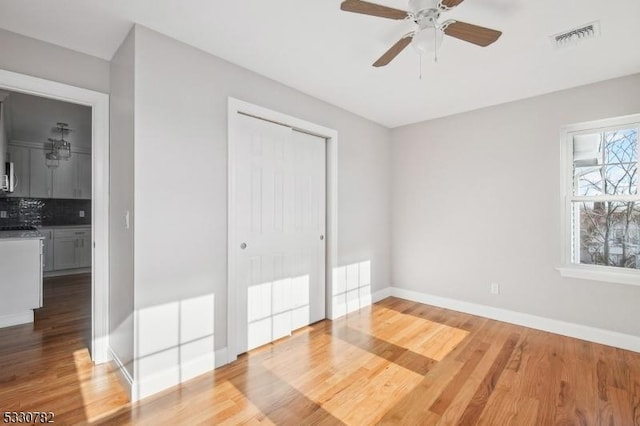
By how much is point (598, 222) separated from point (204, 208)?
3897 mm

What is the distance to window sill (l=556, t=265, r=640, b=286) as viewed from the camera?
2872 mm

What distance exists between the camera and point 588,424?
1890 mm

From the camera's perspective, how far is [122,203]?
2.37 meters

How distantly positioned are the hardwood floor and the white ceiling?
2582mm

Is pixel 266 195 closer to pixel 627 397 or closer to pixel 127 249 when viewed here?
pixel 127 249

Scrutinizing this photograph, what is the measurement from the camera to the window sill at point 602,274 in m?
2.87

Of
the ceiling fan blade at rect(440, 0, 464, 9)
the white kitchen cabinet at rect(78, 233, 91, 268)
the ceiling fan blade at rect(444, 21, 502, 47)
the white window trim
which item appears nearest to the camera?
the ceiling fan blade at rect(440, 0, 464, 9)

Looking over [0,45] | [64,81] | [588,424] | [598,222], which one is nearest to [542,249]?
[598,222]

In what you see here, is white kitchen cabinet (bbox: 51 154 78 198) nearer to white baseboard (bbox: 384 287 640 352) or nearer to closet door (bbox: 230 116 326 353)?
closet door (bbox: 230 116 326 353)

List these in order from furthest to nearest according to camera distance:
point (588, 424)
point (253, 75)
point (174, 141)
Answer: point (253, 75) → point (174, 141) → point (588, 424)

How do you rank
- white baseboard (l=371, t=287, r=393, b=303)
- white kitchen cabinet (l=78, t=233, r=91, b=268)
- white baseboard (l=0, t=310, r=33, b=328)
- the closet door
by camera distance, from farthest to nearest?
white kitchen cabinet (l=78, t=233, r=91, b=268) < white baseboard (l=371, t=287, r=393, b=303) < white baseboard (l=0, t=310, r=33, b=328) < the closet door

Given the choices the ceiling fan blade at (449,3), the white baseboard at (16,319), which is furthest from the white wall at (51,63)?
the white baseboard at (16,319)

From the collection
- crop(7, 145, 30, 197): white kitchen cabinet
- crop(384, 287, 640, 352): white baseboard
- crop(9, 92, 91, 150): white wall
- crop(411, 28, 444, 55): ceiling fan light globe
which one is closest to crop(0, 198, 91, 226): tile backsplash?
crop(7, 145, 30, 197): white kitchen cabinet

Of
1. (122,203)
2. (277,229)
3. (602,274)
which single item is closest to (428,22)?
(277,229)
